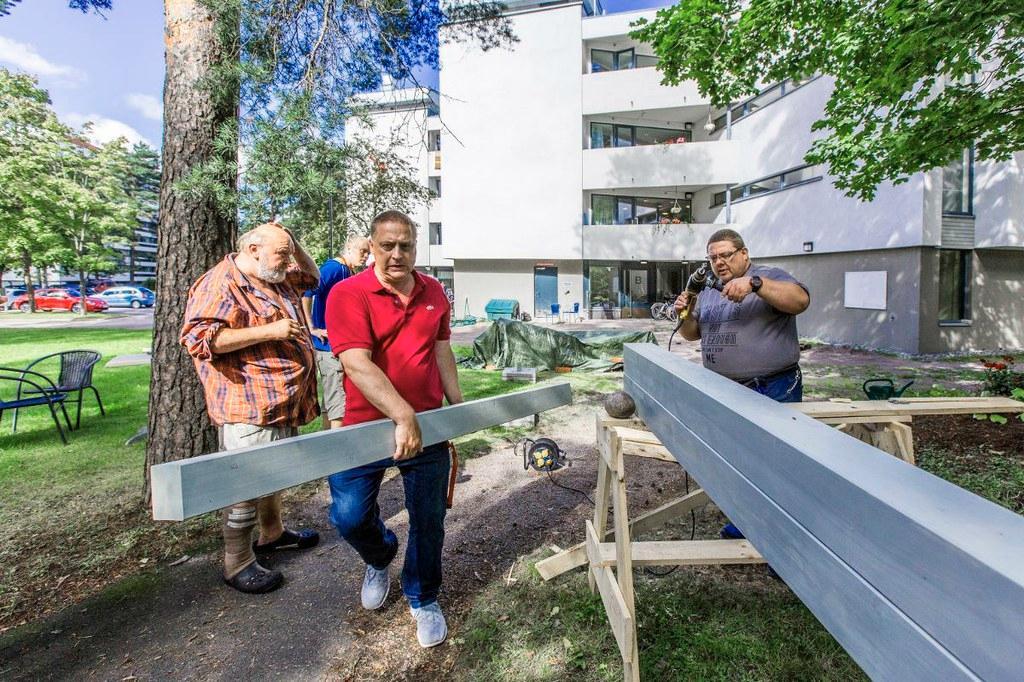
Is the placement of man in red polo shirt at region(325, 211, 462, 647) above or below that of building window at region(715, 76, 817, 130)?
below

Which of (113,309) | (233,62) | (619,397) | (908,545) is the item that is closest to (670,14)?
(233,62)

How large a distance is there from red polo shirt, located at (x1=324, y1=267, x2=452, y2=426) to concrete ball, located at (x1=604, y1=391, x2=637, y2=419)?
83 centimetres

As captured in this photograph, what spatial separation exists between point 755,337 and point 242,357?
2668mm

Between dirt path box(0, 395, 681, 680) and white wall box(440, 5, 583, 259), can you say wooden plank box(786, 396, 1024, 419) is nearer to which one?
dirt path box(0, 395, 681, 680)

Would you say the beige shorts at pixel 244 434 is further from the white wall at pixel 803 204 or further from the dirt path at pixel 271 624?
the white wall at pixel 803 204

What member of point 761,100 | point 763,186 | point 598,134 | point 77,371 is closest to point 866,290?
point 763,186

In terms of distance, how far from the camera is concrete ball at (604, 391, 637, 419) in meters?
2.45

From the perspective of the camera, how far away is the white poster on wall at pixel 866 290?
1230 centimetres

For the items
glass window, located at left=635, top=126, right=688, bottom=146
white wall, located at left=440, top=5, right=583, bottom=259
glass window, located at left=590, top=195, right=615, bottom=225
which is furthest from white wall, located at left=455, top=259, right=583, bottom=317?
glass window, located at left=635, top=126, right=688, bottom=146

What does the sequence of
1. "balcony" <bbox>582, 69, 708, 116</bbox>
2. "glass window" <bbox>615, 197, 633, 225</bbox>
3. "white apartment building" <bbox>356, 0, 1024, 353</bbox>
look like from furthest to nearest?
"glass window" <bbox>615, 197, 633, 225</bbox>, "balcony" <bbox>582, 69, 708, 116</bbox>, "white apartment building" <bbox>356, 0, 1024, 353</bbox>

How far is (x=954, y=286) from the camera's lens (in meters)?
12.0

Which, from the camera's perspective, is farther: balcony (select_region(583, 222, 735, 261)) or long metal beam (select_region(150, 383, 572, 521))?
balcony (select_region(583, 222, 735, 261))

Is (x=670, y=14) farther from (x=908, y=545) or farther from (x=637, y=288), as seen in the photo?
(x=637, y=288)

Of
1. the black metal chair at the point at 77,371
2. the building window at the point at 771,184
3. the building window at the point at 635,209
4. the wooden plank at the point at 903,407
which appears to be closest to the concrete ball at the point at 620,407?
the wooden plank at the point at 903,407
